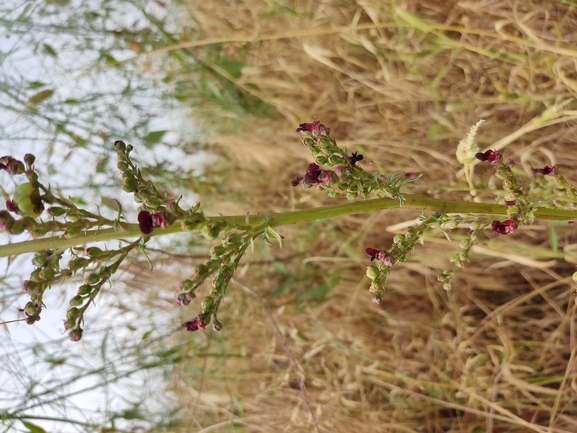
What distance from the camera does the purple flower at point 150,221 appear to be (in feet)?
2.02

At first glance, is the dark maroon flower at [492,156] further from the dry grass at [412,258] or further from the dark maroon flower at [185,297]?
the dark maroon flower at [185,297]

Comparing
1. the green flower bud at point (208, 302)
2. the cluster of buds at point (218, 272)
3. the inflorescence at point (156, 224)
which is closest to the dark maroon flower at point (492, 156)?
the inflorescence at point (156, 224)

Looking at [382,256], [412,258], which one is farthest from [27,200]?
[412,258]

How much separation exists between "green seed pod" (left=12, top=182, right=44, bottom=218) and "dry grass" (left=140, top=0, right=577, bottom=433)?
889 mm

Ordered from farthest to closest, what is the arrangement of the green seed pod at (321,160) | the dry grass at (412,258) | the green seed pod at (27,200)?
the dry grass at (412,258) < the green seed pod at (321,160) < the green seed pod at (27,200)

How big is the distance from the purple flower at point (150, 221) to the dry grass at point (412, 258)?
77 cm

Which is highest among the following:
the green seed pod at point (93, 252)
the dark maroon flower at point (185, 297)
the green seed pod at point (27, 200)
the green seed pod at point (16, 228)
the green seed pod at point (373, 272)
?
the green seed pod at point (27, 200)

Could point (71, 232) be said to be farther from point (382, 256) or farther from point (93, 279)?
point (382, 256)

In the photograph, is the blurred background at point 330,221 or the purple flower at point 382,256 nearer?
the purple flower at point 382,256

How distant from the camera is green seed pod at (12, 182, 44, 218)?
0.61 metres

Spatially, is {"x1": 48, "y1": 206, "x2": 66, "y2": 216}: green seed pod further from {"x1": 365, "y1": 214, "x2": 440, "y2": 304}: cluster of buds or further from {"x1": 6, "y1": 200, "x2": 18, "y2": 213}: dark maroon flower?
{"x1": 365, "y1": 214, "x2": 440, "y2": 304}: cluster of buds

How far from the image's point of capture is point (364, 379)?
1.78m

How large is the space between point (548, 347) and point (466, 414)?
359mm

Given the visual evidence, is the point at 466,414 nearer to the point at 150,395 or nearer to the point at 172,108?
the point at 150,395
